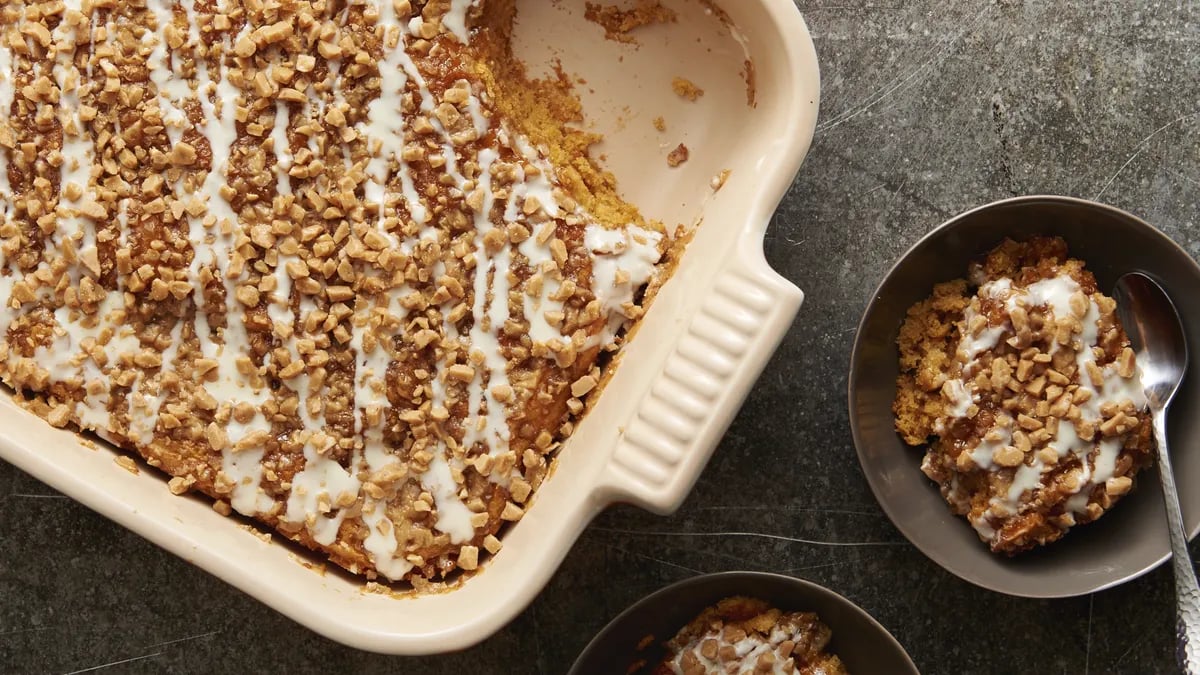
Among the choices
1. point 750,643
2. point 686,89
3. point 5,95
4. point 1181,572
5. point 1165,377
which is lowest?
point 750,643

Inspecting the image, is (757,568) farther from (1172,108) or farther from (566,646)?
(1172,108)

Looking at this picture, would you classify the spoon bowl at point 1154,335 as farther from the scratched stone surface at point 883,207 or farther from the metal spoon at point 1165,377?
the scratched stone surface at point 883,207

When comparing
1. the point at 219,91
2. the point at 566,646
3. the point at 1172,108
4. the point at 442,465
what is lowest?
the point at 566,646

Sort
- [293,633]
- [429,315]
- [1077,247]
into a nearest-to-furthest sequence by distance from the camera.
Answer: [429,315]
[1077,247]
[293,633]

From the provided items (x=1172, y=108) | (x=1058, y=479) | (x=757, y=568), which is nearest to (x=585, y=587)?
(x=757, y=568)

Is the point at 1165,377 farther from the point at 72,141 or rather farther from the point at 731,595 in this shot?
the point at 72,141

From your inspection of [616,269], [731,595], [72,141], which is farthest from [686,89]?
[72,141]
